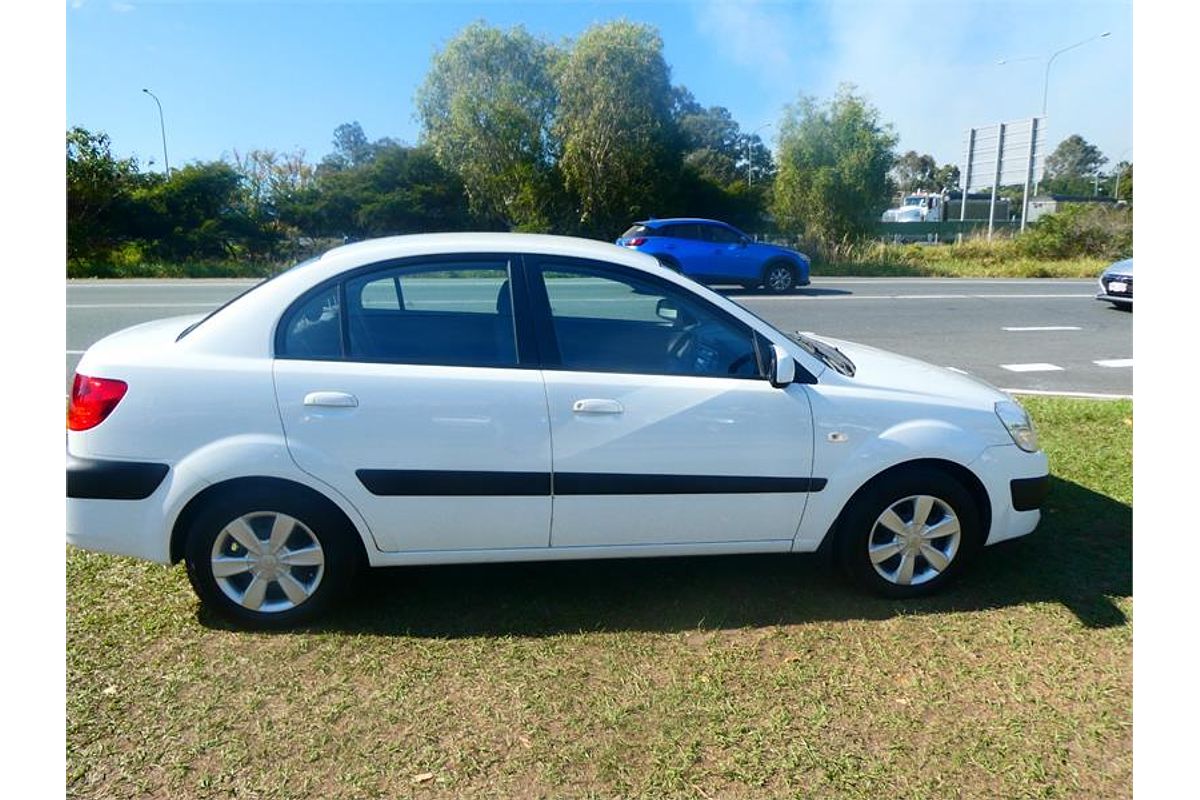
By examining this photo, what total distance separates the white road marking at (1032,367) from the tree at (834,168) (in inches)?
714

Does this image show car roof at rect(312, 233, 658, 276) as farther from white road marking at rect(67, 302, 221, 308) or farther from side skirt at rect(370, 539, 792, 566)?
white road marking at rect(67, 302, 221, 308)

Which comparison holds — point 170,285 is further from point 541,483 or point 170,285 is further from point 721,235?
point 541,483

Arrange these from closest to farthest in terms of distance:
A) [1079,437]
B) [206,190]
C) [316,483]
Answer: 1. [316,483]
2. [1079,437]
3. [206,190]

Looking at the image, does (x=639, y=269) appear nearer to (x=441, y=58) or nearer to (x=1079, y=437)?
(x=1079, y=437)

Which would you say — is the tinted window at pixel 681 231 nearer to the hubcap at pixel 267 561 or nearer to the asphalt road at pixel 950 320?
the asphalt road at pixel 950 320

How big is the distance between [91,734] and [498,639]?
1.43m

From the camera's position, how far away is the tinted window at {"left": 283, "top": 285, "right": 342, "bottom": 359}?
10.2ft

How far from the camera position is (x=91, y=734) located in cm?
264

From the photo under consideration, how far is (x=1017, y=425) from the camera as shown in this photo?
3535mm

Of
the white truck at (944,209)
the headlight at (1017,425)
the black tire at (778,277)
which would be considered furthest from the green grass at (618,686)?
the white truck at (944,209)

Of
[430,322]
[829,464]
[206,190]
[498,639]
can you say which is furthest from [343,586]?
[206,190]

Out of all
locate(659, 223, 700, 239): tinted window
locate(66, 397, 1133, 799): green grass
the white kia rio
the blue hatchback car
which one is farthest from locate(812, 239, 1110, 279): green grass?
locate(66, 397, 1133, 799): green grass

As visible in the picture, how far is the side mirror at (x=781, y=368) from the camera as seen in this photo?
315 centimetres

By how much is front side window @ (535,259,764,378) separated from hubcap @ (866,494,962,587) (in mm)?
921
